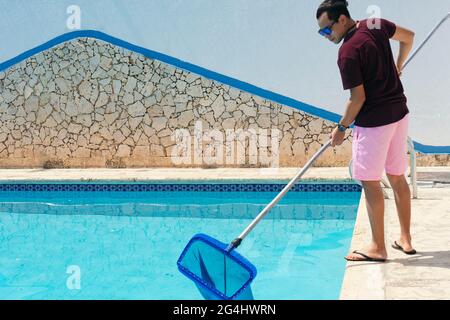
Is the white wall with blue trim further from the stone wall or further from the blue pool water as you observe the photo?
the blue pool water

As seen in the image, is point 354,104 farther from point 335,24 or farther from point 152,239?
point 152,239

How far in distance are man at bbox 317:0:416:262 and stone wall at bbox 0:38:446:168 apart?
493 centimetres

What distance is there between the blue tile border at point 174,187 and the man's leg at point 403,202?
11.3 feet

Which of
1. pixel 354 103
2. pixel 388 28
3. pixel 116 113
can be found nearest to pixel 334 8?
pixel 388 28

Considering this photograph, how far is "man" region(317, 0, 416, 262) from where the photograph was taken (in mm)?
2777

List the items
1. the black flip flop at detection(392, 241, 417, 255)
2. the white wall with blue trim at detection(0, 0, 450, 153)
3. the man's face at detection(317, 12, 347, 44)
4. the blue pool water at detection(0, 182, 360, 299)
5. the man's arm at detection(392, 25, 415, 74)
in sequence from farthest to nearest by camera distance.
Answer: the white wall with blue trim at detection(0, 0, 450, 153), the blue pool water at detection(0, 182, 360, 299), the black flip flop at detection(392, 241, 417, 255), the man's arm at detection(392, 25, 415, 74), the man's face at detection(317, 12, 347, 44)

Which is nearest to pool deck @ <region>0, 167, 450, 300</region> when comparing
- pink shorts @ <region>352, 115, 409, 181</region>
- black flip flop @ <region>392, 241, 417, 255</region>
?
black flip flop @ <region>392, 241, 417, 255</region>

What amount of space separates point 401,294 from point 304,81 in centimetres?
581

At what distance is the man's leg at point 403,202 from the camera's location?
3080 mm

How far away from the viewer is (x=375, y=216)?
2.97m

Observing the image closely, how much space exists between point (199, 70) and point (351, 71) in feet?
19.5

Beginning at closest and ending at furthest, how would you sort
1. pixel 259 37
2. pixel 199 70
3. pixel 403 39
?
pixel 403 39, pixel 259 37, pixel 199 70

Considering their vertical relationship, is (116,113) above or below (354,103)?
above
